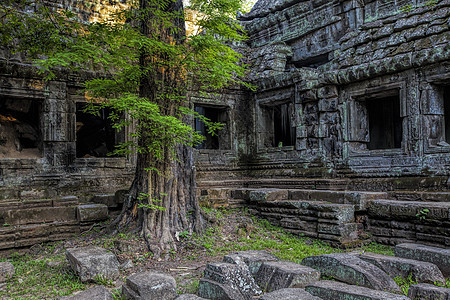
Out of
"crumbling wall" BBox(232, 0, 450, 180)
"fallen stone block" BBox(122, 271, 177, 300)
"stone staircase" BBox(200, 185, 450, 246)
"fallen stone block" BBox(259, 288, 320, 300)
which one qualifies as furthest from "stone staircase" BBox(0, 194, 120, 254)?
"crumbling wall" BBox(232, 0, 450, 180)

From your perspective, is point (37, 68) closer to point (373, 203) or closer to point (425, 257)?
point (373, 203)

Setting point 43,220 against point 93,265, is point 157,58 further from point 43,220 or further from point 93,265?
point 43,220

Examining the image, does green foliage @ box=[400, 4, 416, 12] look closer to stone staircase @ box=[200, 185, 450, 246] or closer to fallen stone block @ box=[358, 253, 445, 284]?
stone staircase @ box=[200, 185, 450, 246]

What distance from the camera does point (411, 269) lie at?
4109 millimetres

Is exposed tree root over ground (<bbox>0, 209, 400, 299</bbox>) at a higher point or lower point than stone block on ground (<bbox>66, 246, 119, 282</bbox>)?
lower

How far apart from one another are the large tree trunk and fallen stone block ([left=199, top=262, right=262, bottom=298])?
5.22 feet

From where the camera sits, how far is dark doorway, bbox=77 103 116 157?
10750mm

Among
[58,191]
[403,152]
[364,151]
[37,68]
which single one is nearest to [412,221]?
[403,152]

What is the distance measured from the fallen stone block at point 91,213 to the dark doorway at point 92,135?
434 centimetres

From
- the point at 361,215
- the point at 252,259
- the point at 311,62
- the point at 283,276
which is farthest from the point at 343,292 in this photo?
the point at 311,62

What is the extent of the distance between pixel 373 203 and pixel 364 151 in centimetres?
175

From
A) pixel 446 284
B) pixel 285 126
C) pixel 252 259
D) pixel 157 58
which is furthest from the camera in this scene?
pixel 285 126

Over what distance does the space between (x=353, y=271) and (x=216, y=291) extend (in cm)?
149

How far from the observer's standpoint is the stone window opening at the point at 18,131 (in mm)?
8090
